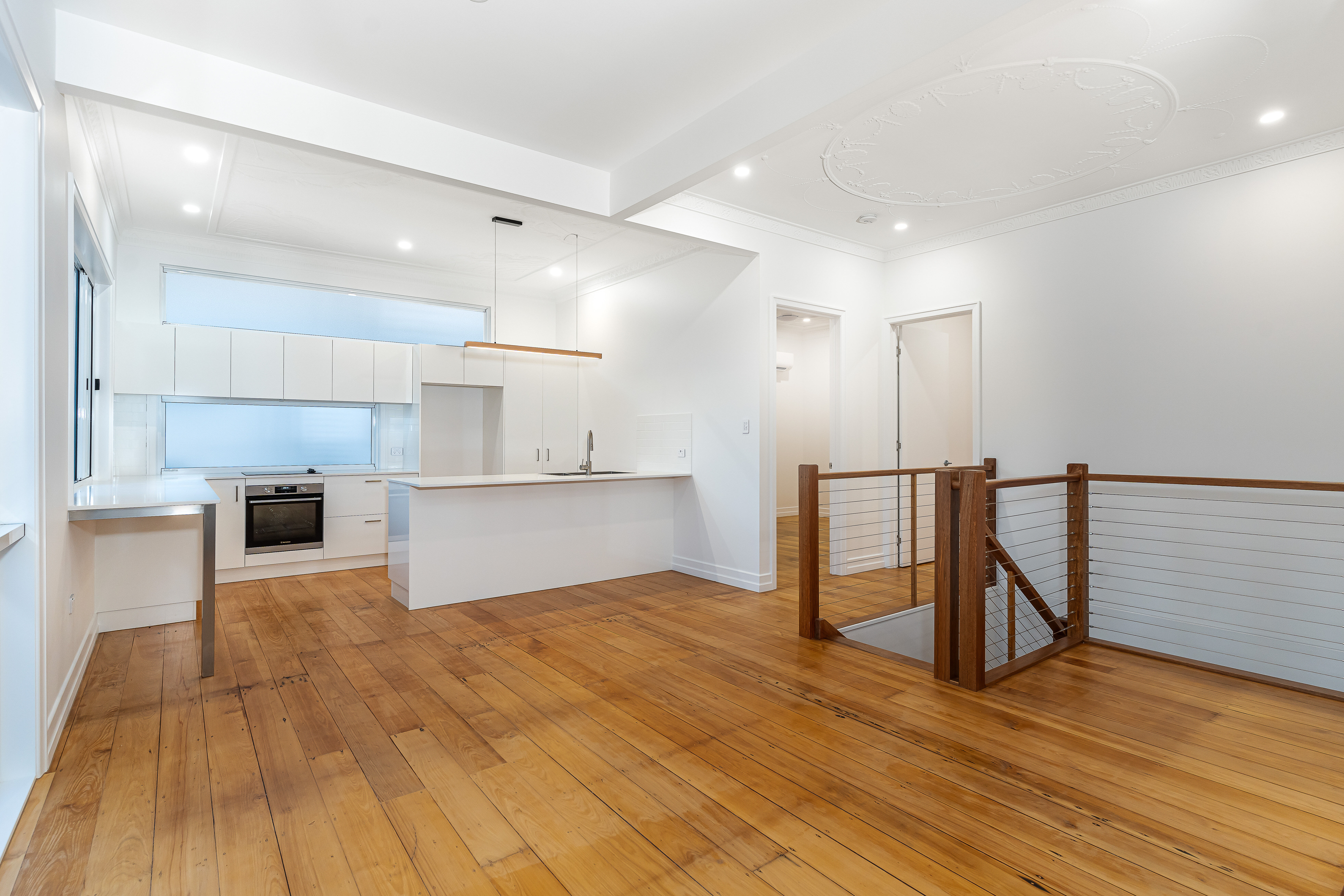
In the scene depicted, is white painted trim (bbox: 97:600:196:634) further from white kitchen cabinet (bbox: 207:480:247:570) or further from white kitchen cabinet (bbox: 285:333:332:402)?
white kitchen cabinet (bbox: 285:333:332:402)

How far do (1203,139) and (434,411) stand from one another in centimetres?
627

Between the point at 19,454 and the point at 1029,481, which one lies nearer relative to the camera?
the point at 19,454

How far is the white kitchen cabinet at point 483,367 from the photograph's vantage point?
20.1 feet

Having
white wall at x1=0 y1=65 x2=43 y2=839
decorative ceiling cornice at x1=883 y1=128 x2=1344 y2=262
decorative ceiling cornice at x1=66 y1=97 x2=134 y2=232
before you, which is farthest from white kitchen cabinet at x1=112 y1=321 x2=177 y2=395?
decorative ceiling cornice at x1=883 y1=128 x2=1344 y2=262

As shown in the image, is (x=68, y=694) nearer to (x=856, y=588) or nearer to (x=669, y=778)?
(x=669, y=778)

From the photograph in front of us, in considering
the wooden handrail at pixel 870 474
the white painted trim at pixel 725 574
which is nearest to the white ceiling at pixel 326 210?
the wooden handrail at pixel 870 474

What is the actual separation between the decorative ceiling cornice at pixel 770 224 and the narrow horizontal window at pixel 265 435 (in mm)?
3669

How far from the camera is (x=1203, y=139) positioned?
139 inches

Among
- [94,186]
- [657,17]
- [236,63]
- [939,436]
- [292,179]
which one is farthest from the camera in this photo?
[939,436]

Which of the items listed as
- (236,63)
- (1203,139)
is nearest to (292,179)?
(236,63)

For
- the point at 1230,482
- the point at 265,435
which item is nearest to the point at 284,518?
the point at 265,435

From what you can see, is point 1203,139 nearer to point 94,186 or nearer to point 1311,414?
point 1311,414

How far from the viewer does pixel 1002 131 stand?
3434 mm

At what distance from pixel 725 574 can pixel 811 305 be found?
226 centimetres
